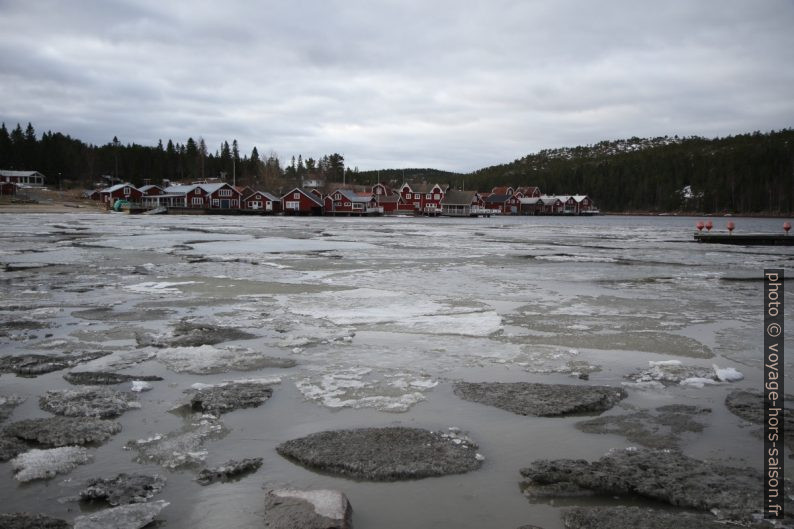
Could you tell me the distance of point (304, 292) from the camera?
457 inches

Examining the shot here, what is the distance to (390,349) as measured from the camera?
23.6 ft

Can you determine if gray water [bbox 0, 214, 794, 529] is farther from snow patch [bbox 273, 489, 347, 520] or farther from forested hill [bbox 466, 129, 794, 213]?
forested hill [bbox 466, 129, 794, 213]

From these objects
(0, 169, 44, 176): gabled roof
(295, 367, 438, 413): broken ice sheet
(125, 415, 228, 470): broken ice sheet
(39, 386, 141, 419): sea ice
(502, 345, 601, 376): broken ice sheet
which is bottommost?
(125, 415, 228, 470): broken ice sheet

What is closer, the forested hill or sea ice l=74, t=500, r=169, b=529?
sea ice l=74, t=500, r=169, b=529

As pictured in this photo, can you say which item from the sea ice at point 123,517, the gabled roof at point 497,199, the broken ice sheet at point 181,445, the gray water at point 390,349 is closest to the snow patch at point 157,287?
the gray water at point 390,349

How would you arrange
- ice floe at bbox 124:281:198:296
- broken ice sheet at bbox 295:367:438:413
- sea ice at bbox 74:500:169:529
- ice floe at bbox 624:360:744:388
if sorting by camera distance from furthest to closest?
ice floe at bbox 124:281:198:296 < ice floe at bbox 624:360:744:388 < broken ice sheet at bbox 295:367:438:413 < sea ice at bbox 74:500:169:529

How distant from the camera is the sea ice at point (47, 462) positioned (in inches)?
150

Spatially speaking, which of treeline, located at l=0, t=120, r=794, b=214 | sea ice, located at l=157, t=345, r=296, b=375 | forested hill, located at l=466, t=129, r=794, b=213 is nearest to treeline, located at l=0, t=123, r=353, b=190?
treeline, located at l=0, t=120, r=794, b=214

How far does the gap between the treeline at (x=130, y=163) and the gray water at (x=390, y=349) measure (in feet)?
335

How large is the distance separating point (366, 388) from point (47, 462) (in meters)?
2.71

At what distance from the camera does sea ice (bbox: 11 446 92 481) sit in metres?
3.80

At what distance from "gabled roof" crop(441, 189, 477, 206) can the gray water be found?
3633 inches

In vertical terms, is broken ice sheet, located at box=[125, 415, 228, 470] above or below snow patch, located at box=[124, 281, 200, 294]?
below

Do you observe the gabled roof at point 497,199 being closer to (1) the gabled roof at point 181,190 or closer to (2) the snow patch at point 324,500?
(1) the gabled roof at point 181,190
